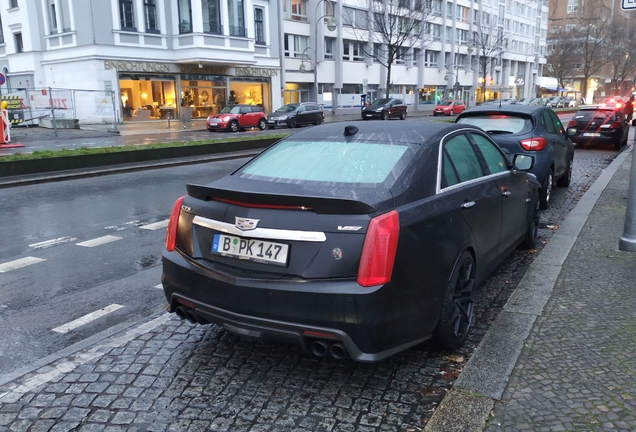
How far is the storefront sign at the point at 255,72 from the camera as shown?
41.8 meters

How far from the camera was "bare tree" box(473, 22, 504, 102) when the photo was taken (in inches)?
2790

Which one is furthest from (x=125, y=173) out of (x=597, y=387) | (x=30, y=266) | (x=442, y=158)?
(x=597, y=387)

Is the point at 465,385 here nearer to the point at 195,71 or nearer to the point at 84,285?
the point at 84,285

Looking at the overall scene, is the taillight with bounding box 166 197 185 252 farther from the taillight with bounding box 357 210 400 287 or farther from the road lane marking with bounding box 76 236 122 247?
the road lane marking with bounding box 76 236 122 247

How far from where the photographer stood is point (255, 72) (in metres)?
43.1

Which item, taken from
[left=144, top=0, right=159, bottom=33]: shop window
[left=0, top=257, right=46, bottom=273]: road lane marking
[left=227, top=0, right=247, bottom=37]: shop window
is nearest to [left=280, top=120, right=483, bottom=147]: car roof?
[left=0, top=257, right=46, bottom=273]: road lane marking

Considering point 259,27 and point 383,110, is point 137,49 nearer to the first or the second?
point 259,27

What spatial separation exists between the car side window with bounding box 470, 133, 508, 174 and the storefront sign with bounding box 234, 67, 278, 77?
38203 mm

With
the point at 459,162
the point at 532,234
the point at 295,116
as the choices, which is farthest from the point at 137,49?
the point at 459,162

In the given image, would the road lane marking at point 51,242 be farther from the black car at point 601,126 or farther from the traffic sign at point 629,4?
the black car at point 601,126

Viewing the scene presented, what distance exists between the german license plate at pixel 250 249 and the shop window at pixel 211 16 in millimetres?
35763

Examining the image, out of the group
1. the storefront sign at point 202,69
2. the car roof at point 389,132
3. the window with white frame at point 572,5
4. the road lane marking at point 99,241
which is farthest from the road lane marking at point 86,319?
the window with white frame at point 572,5

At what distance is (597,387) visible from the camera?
330 cm

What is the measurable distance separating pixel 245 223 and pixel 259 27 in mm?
42761
